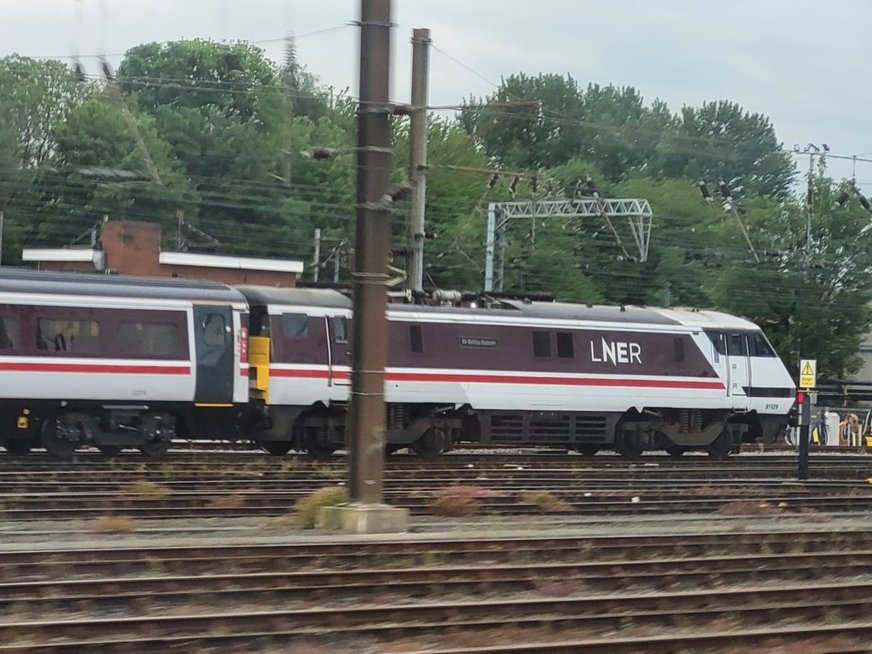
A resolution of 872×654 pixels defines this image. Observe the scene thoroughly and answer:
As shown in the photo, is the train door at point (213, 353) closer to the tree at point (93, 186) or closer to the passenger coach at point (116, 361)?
the passenger coach at point (116, 361)

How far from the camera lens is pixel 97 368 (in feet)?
73.2

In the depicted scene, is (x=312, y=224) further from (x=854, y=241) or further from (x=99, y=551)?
(x=99, y=551)

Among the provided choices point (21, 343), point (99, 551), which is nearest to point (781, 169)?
point (21, 343)

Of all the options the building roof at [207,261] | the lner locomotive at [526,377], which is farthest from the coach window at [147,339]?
the building roof at [207,261]

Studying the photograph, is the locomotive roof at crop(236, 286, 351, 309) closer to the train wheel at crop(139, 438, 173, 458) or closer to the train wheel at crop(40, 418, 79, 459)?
the train wheel at crop(139, 438, 173, 458)

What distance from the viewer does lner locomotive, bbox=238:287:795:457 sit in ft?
80.2

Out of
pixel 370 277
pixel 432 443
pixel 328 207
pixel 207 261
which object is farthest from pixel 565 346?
pixel 328 207

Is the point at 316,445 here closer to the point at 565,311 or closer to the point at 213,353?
the point at 213,353

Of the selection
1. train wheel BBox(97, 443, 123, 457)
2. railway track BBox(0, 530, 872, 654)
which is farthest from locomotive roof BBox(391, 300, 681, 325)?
railway track BBox(0, 530, 872, 654)

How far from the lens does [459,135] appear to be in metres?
70.0

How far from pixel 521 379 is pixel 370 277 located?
469 inches

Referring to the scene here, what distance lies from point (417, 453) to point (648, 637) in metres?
17.2

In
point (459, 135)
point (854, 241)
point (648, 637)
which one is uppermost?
point (459, 135)

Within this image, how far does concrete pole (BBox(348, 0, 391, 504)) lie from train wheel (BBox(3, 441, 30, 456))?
10.5 meters
